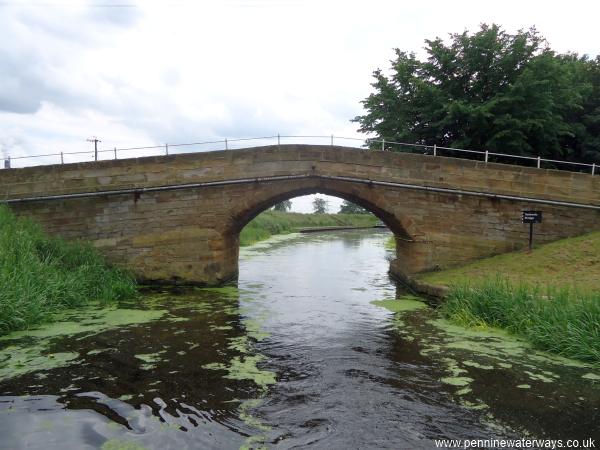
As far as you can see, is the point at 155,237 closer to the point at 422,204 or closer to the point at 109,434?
the point at 422,204

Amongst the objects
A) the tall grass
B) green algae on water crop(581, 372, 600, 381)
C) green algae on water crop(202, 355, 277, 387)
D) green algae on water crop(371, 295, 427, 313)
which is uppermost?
the tall grass

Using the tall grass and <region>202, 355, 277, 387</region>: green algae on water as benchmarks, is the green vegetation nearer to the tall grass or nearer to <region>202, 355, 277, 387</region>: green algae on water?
the tall grass

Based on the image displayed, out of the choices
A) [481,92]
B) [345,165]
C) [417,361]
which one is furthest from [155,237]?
[481,92]

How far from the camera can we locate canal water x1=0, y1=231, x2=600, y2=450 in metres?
4.56

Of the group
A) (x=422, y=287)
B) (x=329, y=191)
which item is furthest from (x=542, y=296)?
(x=329, y=191)

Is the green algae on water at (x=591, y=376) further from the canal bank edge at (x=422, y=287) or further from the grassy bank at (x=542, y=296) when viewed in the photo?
the canal bank edge at (x=422, y=287)

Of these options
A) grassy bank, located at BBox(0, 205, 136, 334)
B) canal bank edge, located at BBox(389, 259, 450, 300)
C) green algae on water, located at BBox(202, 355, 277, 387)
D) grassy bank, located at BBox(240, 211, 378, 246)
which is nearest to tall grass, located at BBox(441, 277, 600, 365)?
canal bank edge, located at BBox(389, 259, 450, 300)

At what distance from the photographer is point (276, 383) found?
5906mm

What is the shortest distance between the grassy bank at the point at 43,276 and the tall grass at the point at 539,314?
8198 millimetres

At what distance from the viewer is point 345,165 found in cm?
1409

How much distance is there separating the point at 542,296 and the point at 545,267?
3207 millimetres

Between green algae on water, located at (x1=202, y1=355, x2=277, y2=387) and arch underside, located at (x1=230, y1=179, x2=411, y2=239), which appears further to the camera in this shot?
arch underside, located at (x1=230, y1=179, x2=411, y2=239)

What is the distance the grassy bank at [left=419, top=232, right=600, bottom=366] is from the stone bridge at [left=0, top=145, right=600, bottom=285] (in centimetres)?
96

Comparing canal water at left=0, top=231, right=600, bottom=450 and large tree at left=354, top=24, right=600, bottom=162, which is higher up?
large tree at left=354, top=24, right=600, bottom=162
